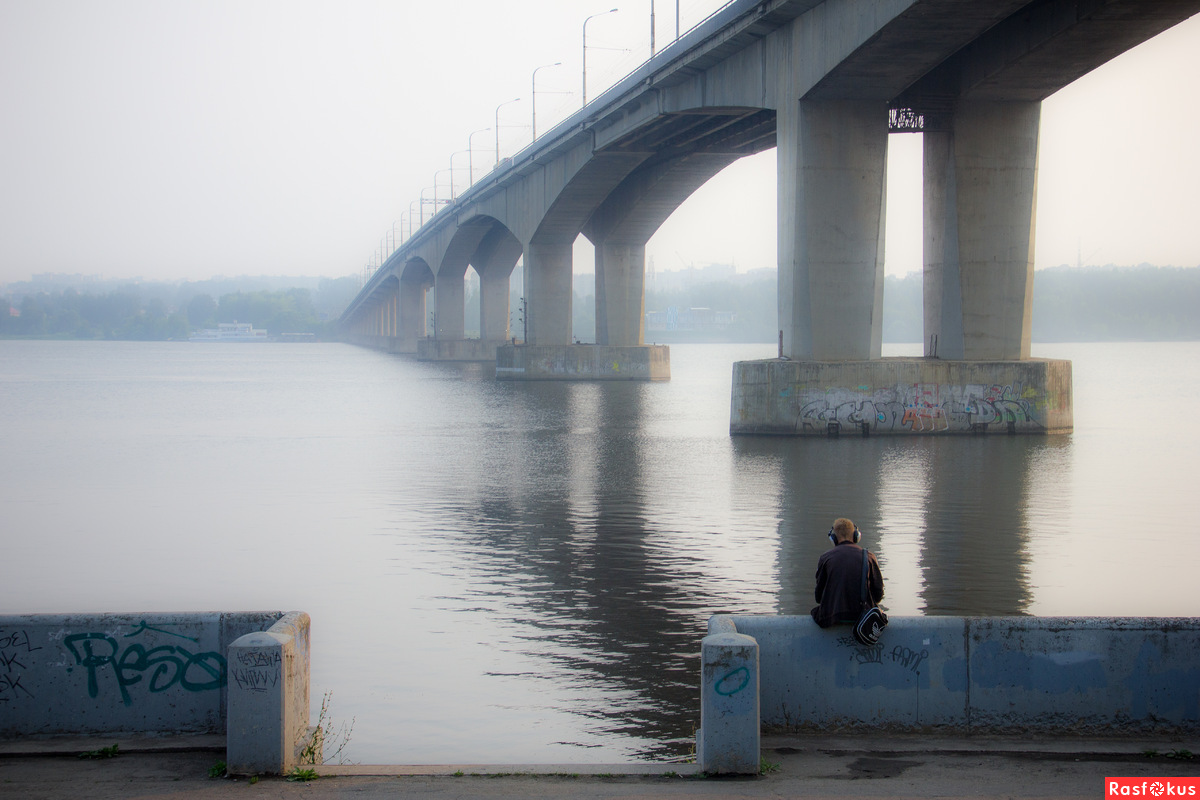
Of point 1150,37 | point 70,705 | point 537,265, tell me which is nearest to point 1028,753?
→ point 70,705

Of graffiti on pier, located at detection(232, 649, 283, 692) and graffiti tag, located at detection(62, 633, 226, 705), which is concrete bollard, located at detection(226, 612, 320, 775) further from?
graffiti tag, located at detection(62, 633, 226, 705)

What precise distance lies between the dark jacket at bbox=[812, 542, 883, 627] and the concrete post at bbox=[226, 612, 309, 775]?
317 centimetres

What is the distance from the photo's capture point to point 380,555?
14336mm

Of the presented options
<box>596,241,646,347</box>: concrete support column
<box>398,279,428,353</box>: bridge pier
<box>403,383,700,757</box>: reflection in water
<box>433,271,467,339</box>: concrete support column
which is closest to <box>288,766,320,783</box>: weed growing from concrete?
<box>403,383,700,757</box>: reflection in water

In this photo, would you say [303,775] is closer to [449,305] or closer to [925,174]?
[925,174]

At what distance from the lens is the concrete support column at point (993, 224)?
101 ft

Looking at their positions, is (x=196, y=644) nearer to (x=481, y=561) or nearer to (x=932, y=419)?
(x=481, y=561)

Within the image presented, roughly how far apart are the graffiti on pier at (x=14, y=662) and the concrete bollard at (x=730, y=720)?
402 cm

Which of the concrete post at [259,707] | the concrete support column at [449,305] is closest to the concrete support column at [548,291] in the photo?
the concrete support column at [449,305]

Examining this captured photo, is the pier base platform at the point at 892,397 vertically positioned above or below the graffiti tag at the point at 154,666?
above

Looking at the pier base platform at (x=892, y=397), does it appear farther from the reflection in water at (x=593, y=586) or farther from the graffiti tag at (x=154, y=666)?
the graffiti tag at (x=154, y=666)

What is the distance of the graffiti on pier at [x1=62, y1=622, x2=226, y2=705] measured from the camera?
7266mm

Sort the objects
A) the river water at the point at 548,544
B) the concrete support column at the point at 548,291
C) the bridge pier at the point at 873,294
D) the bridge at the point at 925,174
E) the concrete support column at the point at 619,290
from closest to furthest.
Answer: the river water at the point at 548,544, the bridge at the point at 925,174, the bridge pier at the point at 873,294, the concrete support column at the point at 619,290, the concrete support column at the point at 548,291

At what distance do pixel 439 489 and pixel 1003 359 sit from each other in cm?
1724
